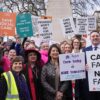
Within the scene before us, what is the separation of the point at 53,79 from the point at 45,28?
502 cm

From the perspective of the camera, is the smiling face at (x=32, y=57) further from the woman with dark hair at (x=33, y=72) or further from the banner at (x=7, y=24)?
the banner at (x=7, y=24)

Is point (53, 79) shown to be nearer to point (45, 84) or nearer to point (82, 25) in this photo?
point (45, 84)

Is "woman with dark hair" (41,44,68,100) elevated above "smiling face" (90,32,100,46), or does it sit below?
below

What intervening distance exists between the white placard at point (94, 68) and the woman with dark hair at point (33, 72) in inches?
38.1

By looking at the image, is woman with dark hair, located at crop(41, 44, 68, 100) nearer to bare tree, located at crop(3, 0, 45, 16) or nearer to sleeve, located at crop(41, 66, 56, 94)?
sleeve, located at crop(41, 66, 56, 94)

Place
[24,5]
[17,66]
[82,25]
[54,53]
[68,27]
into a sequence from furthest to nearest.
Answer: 1. [24,5]
2. [82,25]
3. [68,27]
4. [54,53]
5. [17,66]

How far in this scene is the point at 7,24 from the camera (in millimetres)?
13141

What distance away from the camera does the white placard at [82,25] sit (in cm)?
1361

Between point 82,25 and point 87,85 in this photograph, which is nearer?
point 87,85

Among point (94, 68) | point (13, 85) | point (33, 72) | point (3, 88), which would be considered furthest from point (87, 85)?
point (3, 88)

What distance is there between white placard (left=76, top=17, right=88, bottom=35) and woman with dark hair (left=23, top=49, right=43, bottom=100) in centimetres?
537

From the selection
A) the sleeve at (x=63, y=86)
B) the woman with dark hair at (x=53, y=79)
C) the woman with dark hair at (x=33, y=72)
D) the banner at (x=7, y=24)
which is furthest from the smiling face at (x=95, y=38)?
the banner at (x=7, y=24)

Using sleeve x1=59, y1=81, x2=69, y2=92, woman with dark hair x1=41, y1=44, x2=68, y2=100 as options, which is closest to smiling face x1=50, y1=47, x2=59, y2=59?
woman with dark hair x1=41, y1=44, x2=68, y2=100

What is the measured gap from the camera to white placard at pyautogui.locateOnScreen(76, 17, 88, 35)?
44.7 ft
